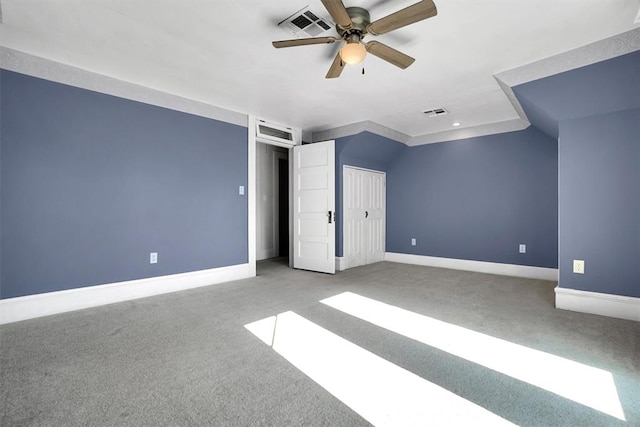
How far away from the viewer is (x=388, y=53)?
7.44 ft

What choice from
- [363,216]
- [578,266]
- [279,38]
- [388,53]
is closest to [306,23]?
[279,38]

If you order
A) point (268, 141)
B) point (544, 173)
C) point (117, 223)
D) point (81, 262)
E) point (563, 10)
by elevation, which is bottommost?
point (81, 262)

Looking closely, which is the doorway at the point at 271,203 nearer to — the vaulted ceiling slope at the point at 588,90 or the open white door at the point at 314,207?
the open white door at the point at 314,207

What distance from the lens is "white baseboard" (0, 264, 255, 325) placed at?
262cm

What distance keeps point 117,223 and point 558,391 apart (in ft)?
12.9

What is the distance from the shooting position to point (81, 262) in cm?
295

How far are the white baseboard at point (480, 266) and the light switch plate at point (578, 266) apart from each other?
1.49m

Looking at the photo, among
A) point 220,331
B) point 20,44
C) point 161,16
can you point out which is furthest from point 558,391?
point 20,44

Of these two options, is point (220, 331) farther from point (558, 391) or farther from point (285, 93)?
point (285, 93)

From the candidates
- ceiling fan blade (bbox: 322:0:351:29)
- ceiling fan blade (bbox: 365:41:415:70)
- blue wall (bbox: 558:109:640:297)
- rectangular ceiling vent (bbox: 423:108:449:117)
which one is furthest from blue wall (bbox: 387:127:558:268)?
ceiling fan blade (bbox: 322:0:351:29)

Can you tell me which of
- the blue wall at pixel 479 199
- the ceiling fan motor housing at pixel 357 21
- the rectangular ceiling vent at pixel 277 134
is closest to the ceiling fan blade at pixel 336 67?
the ceiling fan motor housing at pixel 357 21

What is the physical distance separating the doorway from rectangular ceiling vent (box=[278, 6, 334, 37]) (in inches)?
155

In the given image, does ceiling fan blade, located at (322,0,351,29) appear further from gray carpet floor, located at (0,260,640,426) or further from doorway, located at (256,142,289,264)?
doorway, located at (256,142,289,264)

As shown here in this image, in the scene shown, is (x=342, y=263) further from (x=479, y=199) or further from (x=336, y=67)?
(x=336, y=67)
